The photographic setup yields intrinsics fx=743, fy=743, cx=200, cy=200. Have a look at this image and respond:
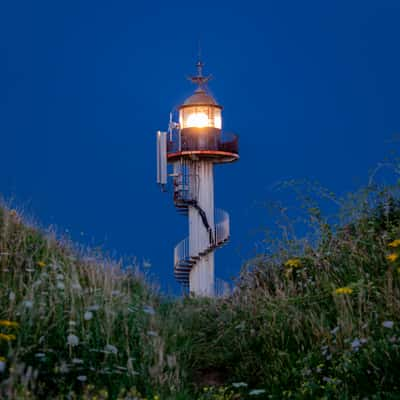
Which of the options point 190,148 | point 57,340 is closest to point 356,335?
point 57,340

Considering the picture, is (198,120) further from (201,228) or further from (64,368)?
(64,368)

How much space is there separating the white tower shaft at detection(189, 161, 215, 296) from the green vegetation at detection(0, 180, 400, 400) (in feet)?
56.8

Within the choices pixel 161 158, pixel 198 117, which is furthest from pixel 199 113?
pixel 161 158

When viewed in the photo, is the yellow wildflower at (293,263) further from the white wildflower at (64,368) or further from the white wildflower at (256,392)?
the white wildflower at (64,368)

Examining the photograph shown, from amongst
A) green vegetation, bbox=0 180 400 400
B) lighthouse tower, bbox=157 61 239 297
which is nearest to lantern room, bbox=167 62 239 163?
lighthouse tower, bbox=157 61 239 297

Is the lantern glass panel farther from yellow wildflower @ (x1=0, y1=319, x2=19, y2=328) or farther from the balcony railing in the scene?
yellow wildflower @ (x1=0, y1=319, x2=19, y2=328)

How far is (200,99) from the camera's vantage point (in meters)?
25.8

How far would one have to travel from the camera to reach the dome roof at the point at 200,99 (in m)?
25.6

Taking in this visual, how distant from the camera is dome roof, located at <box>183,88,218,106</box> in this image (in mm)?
25609

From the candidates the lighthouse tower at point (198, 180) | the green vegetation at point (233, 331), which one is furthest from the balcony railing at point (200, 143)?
the green vegetation at point (233, 331)

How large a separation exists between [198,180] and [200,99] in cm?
285

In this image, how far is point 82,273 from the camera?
7.89 m

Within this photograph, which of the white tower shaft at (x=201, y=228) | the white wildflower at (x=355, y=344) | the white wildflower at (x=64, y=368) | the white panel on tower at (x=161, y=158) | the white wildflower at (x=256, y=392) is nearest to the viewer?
the white wildflower at (x=64, y=368)

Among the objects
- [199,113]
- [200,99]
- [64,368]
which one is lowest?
[64,368]
